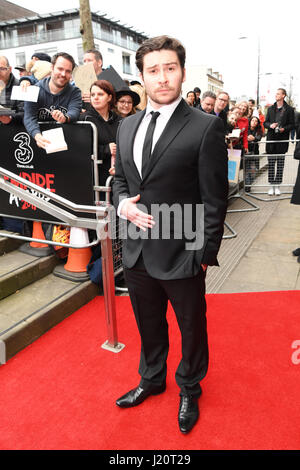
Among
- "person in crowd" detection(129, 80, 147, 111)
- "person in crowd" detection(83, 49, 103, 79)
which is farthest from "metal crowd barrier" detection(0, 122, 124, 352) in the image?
"person in crowd" detection(83, 49, 103, 79)

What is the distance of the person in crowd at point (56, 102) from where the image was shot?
3.16 m

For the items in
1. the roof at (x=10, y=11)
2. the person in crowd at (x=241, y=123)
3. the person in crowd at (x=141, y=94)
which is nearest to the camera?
the person in crowd at (x=141, y=94)

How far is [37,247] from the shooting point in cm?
365

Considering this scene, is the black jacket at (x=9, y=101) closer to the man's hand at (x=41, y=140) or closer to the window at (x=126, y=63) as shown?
the man's hand at (x=41, y=140)

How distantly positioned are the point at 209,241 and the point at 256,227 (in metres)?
4.06

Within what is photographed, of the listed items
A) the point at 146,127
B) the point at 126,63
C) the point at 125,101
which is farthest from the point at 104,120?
the point at 126,63

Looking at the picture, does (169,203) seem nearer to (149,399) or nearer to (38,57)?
(149,399)

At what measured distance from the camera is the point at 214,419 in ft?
6.49

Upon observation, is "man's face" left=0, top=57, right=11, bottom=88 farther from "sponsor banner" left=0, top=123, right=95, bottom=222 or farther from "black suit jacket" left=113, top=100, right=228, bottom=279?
"black suit jacket" left=113, top=100, right=228, bottom=279

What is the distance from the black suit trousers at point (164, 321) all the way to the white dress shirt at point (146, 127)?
18.3 inches

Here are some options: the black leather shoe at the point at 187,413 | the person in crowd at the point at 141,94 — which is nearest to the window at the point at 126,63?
the person in crowd at the point at 141,94

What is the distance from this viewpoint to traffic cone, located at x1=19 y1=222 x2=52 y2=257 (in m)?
3.61

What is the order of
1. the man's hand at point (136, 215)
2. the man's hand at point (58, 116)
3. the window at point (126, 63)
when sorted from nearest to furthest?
the man's hand at point (136, 215)
the man's hand at point (58, 116)
the window at point (126, 63)

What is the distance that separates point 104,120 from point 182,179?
2086mm
